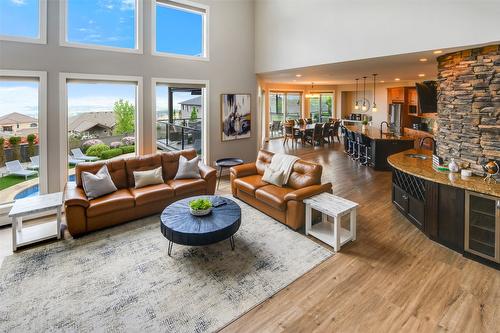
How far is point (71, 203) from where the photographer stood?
13.1ft

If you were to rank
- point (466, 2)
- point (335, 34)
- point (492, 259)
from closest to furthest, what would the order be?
1. point (492, 259)
2. point (466, 2)
3. point (335, 34)

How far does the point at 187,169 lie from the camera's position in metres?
5.52

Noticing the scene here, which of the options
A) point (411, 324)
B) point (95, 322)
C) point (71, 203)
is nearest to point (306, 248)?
point (411, 324)

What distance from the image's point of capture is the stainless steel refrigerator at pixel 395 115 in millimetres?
11297

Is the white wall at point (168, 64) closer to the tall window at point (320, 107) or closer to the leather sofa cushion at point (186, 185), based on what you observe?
the leather sofa cushion at point (186, 185)

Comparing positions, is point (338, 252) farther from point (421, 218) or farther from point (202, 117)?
point (202, 117)

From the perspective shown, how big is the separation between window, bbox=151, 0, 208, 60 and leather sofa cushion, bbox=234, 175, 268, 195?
129 inches

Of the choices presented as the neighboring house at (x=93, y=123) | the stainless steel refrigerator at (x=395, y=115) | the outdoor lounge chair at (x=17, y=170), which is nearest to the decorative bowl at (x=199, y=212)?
the neighboring house at (x=93, y=123)

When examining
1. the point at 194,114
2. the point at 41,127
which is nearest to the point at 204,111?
the point at 194,114

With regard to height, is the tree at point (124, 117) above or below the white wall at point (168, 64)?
below

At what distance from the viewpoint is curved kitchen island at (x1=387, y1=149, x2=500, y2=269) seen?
329cm

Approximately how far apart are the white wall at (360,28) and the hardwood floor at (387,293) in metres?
2.95

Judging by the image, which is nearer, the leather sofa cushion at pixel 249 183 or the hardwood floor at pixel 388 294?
the hardwood floor at pixel 388 294

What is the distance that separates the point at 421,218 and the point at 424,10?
3.19 meters
